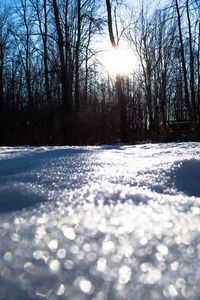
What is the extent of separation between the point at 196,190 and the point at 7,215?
0.60 meters

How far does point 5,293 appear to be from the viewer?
0.31m

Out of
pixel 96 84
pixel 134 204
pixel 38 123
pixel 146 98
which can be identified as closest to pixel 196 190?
pixel 134 204

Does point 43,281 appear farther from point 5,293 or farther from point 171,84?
point 171,84

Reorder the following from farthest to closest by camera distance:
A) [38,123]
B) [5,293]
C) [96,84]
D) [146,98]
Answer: [96,84]
[146,98]
[38,123]
[5,293]

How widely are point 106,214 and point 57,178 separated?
0.48 meters

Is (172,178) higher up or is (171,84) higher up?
(171,84)

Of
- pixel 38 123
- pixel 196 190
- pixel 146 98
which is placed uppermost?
pixel 146 98

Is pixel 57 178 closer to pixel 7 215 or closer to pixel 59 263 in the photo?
pixel 7 215

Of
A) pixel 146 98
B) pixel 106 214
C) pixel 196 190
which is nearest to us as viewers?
pixel 106 214

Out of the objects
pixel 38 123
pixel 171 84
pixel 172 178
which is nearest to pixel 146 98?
pixel 171 84

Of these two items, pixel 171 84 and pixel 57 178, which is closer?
pixel 57 178

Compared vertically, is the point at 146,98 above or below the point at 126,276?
above

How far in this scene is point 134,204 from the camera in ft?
2.26

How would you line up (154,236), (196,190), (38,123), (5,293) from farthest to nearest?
(38,123) < (196,190) < (154,236) < (5,293)
